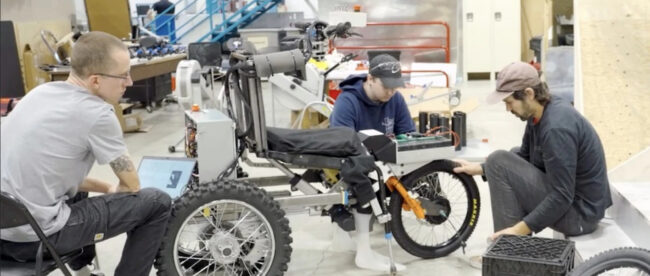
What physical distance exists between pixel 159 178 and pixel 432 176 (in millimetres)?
1302

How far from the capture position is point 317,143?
3393 mm

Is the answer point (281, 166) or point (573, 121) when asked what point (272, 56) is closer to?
point (281, 166)

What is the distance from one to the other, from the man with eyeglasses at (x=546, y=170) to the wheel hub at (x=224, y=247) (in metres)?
1.09

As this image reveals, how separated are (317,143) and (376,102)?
0.64m

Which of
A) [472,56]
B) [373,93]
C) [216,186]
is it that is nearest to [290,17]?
[472,56]

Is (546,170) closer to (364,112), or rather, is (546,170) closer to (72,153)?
(364,112)

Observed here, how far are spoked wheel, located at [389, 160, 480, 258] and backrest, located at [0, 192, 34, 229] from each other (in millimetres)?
1721

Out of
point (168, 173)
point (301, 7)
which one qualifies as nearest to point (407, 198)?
point (168, 173)

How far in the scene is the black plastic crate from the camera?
2.58 metres

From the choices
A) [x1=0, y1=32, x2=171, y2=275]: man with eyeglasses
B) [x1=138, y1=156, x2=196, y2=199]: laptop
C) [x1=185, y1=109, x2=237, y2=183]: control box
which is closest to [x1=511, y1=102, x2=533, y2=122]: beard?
[x1=185, y1=109, x2=237, y2=183]: control box

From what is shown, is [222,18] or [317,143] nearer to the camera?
[317,143]

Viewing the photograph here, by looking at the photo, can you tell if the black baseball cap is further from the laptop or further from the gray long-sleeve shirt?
the laptop

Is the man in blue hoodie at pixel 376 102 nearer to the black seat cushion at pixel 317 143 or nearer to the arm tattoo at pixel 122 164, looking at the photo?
the black seat cushion at pixel 317 143

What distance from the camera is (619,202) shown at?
3449 mm
